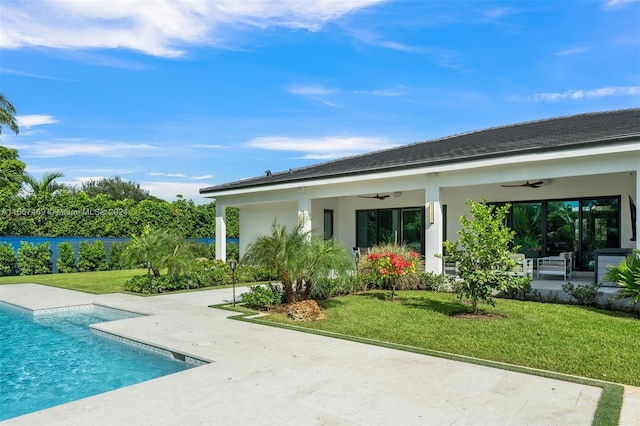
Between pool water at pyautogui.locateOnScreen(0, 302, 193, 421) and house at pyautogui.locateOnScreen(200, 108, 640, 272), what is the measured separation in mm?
8729

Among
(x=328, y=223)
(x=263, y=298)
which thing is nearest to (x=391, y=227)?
(x=328, y=223)

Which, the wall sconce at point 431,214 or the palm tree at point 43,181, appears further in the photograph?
the palm tree at point 43,181

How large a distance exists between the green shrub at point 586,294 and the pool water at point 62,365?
8743 mm

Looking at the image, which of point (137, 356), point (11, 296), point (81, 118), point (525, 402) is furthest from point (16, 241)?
point (525, 402)

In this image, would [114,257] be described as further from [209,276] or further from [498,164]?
[498,164]

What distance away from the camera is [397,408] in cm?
439

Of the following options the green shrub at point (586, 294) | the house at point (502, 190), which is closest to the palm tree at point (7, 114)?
the house at point (502, 190)

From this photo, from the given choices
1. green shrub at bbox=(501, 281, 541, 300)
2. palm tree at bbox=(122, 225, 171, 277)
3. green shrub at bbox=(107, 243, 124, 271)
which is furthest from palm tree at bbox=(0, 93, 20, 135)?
green shrub at bbox=(501, 281, 541, 300)

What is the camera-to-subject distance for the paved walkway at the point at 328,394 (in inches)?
164

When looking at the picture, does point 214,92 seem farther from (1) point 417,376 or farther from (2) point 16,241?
(1) point 417,376

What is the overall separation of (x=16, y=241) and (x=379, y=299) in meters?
18.6

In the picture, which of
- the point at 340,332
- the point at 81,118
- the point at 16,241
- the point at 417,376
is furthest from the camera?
the point at 81,118

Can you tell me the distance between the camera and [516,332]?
7.52 m

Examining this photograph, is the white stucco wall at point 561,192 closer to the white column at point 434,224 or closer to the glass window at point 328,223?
the white column at point 434,224
